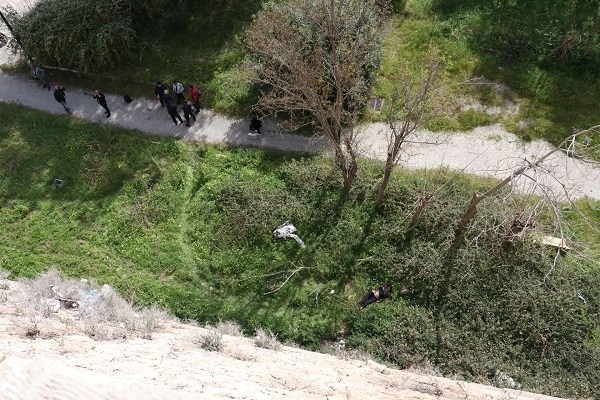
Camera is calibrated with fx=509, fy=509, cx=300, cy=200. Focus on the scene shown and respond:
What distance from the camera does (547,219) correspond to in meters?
15.1

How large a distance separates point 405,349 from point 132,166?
10.6 metres

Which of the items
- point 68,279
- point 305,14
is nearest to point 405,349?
point 68,279

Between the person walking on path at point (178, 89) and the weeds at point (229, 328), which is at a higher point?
the person walking on path at point (178, 89)

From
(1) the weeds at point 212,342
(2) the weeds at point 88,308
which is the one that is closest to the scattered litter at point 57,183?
(2) the weeds at point 88,308

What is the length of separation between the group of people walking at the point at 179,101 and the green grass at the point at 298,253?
1.07 m

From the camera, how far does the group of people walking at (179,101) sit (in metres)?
17.4

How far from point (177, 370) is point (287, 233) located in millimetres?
6876

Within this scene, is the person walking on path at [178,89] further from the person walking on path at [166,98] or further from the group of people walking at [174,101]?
the person walking on path at [166,98]

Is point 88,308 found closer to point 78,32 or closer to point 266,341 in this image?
point 266,341

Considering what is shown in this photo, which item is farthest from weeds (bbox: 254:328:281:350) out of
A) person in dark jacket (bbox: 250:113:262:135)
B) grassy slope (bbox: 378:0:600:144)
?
grassy slope (bbox: 378:0:600:144)

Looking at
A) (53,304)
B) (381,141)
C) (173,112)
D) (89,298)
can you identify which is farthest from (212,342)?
(381,141)

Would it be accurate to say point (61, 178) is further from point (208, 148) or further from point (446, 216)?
point (446, 216)

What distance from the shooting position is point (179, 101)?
60.6 ft

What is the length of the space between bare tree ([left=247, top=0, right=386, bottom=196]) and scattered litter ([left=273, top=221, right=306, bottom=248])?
2057 millimetres
